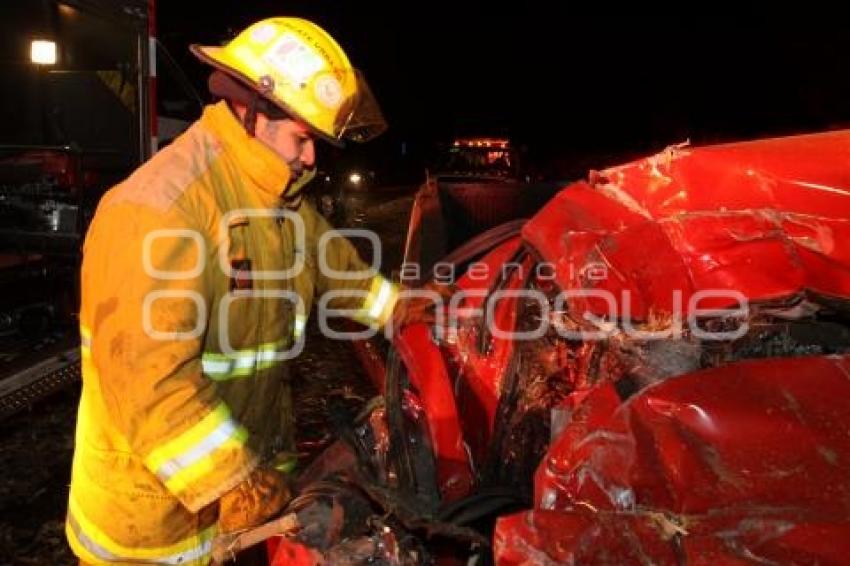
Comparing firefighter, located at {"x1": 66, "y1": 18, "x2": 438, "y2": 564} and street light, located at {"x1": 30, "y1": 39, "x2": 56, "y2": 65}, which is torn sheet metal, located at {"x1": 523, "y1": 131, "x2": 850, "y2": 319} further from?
street light, located at {"x1": 30, "y1": 39, "x2": 56, "y2": 65}

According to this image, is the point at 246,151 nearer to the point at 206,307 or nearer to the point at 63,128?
the point at 206,307

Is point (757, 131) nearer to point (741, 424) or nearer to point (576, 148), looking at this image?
point (576, 148)

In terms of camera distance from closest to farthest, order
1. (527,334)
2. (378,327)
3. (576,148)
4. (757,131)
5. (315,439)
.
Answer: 1. (527,334)
2. (378,327)
3. (315,439)
4. (757,131)
5. (576,148)

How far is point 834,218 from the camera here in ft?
6.34

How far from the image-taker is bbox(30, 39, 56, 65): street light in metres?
6.74

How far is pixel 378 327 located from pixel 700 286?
136cm

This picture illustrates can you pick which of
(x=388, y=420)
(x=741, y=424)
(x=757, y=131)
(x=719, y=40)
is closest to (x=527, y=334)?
(x=388, y=420)

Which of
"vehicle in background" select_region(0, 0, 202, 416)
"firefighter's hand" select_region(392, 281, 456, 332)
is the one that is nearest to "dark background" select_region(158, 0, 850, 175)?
"vehicle in background" select_region(0, 0, 202, 416)

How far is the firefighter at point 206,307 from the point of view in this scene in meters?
1.72

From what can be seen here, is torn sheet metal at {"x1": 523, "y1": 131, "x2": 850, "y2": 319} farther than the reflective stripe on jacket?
Yes

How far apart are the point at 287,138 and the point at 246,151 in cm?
12

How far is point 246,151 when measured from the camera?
6.57 feet

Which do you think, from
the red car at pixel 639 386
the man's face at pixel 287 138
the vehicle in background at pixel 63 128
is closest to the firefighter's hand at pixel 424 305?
the red car at pixel 639 386

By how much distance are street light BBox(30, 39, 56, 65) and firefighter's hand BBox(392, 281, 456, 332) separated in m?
5.53
